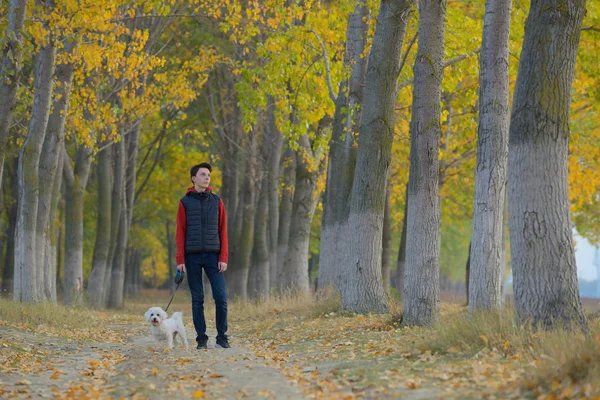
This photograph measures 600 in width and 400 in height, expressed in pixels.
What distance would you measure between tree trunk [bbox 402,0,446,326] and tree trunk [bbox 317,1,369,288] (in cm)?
440

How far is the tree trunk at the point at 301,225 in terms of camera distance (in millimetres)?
25594

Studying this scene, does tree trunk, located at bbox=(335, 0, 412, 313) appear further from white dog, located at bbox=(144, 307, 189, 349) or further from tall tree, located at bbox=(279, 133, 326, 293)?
tall tree, located at bbox=(279, 133, 326, 293)

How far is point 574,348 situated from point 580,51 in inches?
515

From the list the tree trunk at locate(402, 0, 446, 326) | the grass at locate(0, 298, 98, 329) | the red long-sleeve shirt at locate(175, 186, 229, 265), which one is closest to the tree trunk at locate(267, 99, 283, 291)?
the grass at locate(0, 298, 98, 329)

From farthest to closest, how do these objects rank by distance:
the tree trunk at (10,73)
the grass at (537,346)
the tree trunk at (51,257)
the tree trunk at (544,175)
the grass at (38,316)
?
1. the tree trunk at (51,257)
2. the grass at (38,316)
3. the tree trunk at (10,73)
4. the tree trunk at (544,175)
5. the grass at (537,346)

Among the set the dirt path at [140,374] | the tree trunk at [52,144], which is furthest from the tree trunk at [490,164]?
the tree trunk at [52,144]

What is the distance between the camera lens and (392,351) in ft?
34.1

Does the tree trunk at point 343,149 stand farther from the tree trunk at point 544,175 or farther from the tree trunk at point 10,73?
the tree trunk at point 544,175

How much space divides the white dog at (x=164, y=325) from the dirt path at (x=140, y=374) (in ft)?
0.71

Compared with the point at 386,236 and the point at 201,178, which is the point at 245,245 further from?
the point at 201,178

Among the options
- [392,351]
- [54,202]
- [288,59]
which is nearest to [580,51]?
[288,59]

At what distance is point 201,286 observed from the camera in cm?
1216

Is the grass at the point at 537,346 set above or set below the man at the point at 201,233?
below

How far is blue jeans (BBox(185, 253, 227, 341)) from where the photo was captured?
39.3 feet
